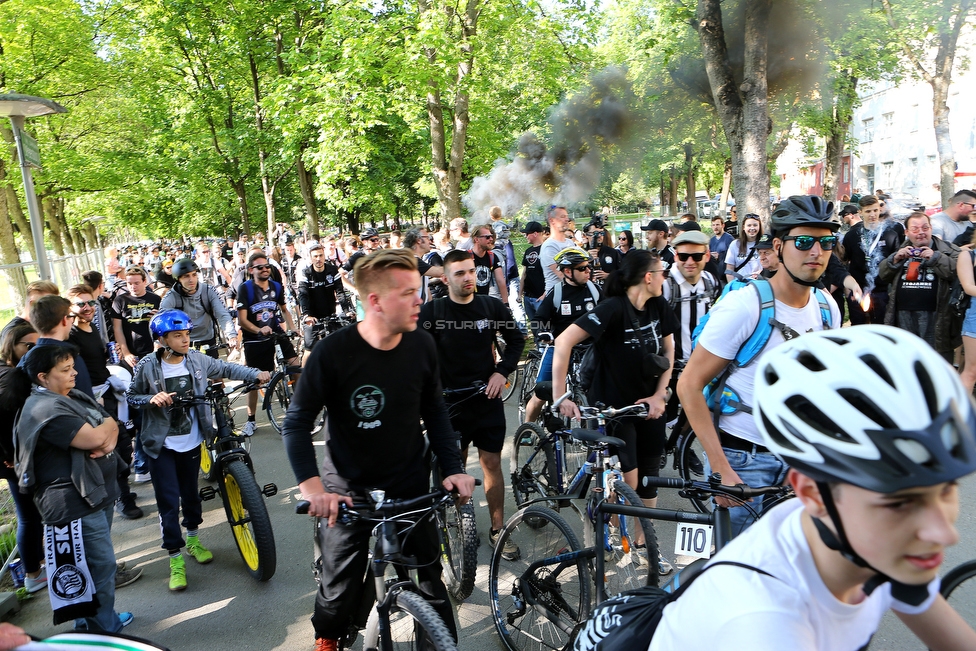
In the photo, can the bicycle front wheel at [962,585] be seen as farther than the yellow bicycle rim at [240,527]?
No

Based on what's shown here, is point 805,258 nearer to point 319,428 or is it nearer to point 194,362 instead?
point 194,362

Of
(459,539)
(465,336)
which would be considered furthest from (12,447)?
(465,336)

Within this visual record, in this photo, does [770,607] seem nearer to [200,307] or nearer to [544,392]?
[544,392]

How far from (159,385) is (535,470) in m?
2.74

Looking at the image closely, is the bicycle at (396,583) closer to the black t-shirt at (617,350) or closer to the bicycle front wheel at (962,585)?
the black t-shirt at (617,350)

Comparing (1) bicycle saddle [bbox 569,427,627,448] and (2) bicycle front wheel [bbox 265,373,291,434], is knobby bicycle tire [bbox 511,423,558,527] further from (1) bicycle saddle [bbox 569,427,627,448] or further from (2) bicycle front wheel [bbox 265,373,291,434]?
(2) bicycle front wheel [bbox 265,373,291,434]

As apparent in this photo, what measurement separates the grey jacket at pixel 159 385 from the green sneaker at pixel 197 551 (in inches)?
29.7

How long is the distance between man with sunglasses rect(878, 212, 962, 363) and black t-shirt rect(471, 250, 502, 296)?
4481 millimetres

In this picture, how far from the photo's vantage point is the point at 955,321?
713 cm

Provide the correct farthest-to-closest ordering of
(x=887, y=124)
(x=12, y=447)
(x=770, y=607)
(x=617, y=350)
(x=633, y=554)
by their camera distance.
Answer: (x=887, y=124) < (x=617, y=350) < (x=12, y=447) < (x=633, y=554) < (x=770, y=607)

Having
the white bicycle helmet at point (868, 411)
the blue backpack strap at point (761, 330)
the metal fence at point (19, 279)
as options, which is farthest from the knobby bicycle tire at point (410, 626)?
the metal fence at point (19, 279)

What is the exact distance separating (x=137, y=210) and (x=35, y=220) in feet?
72.8

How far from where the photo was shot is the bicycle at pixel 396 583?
266cm

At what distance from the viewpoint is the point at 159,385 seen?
192 inches
